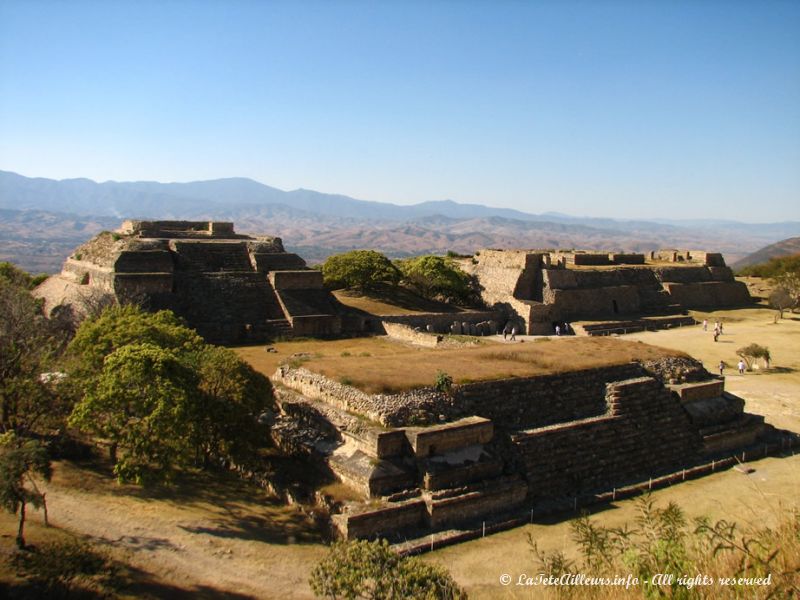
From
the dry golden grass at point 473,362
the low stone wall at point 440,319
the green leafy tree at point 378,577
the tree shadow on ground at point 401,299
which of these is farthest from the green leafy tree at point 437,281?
the green leafy tree at point 378,577

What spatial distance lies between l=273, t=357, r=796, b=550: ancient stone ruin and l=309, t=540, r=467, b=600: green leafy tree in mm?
2986

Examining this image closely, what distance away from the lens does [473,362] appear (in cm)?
1708

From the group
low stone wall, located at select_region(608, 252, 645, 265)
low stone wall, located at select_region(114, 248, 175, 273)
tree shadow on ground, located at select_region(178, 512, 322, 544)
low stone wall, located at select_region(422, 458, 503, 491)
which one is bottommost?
tree shadow on ground, located at select_region(178, 512, 322, 544)

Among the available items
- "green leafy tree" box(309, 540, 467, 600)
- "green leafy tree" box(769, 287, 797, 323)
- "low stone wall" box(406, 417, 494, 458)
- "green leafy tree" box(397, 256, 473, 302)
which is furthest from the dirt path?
"green leafy tree" box(769, 287, 797, 323)

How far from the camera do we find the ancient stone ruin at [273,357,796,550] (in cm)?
1238

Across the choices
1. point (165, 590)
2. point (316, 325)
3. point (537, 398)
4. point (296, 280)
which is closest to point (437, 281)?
point (296, 280)

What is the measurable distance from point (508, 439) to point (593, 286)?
23635 mm

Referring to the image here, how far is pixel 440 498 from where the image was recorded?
12234 millimetres

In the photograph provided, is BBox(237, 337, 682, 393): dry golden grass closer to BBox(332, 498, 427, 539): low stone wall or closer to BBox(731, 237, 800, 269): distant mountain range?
BBox(332, 498, 427, 539): low stone wall

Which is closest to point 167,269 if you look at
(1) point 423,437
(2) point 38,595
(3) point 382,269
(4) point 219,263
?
(4) point 219,263

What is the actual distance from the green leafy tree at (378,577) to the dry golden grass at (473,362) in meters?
6.13

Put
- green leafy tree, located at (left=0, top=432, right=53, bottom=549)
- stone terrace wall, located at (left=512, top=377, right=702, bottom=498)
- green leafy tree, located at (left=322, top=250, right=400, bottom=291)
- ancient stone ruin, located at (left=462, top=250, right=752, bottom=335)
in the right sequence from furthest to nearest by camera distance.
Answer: green leafy tree, located at (left=322, top=250, right=400, bottom=291) < ancient stone ruin, located at (left=462, top=250, right=752, bottom=335) < stone terrace wall, located at (left=512, top=377, right=702, bottom=498) < green leafy tree, located at (left=0, top=432, right=53, bottom=549)

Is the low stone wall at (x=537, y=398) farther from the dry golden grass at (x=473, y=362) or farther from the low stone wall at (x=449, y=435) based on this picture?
the low stone wall at (x=449, y=435)

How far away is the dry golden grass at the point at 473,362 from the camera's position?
15203 mm
